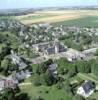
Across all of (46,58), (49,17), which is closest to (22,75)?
(46,58)

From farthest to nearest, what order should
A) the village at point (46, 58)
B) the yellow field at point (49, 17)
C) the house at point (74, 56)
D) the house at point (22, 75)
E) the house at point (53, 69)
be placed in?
the yellow field at point (49, 17)
the house at point (74, 56)
the house at point (53, 69)
the house at point (22, 75)
the village at point (46, 58)

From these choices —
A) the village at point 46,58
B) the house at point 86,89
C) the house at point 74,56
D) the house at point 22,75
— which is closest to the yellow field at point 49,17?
the village at point 46,58

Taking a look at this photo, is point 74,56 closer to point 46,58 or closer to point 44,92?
point 46,58

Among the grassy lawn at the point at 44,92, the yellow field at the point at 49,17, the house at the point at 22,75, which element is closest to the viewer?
the grassy lawn at the point at 44,92

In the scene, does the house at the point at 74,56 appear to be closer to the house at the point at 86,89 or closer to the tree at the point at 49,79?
the tree at the point at 49,79

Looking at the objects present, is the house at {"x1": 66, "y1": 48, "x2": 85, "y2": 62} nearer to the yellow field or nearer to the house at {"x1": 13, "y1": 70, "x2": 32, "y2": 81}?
the house at {"x1": 13, "y1": 70, "x2": 32, "y2": 81}

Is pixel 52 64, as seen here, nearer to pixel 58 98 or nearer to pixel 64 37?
pixel 58 98

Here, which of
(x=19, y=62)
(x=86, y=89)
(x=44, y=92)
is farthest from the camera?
(x=19, y=62)

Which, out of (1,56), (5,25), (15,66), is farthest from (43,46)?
(5,25)
